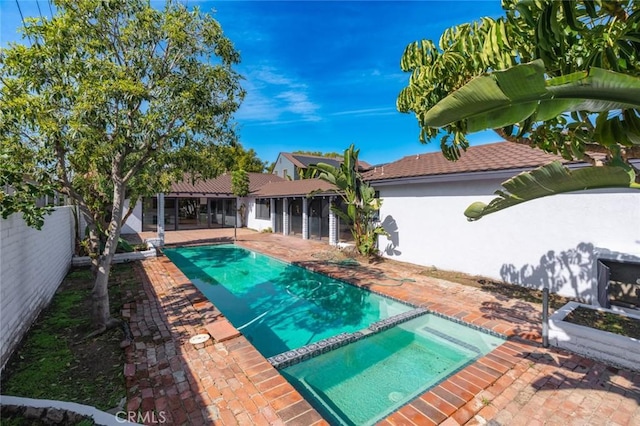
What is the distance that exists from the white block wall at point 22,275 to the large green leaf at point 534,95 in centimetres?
684

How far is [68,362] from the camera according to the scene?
5.07m

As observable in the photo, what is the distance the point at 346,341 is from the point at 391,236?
27.6 feet

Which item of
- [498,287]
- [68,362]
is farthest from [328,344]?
[498,287]

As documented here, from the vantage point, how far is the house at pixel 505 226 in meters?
8.02

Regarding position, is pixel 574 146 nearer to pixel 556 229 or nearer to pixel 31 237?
pixel 556 229

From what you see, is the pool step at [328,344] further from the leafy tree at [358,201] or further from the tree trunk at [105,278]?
the leafy tree at [358,201]

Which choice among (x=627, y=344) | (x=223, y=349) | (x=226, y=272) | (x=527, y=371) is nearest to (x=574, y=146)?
(x=527, y=371)

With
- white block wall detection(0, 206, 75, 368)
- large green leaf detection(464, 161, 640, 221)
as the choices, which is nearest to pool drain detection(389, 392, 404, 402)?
large green leaf detection(464, 161, 640, 221)

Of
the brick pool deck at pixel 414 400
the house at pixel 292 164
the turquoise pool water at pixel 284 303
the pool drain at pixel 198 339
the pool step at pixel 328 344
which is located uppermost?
the house at pixel 292 164

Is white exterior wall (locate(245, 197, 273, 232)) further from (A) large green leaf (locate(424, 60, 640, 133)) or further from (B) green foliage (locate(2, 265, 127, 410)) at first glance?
(A) large green leaf (locate(424, 60, 640, 133))

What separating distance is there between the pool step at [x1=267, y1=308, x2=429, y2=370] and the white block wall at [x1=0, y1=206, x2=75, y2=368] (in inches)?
172

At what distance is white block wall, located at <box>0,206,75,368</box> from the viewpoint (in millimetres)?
4875

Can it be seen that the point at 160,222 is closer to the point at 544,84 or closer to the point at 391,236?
the point at 391,236

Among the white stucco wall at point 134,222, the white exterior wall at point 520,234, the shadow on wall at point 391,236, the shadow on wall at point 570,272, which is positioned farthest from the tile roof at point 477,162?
the white stucco wall at point 134,222
